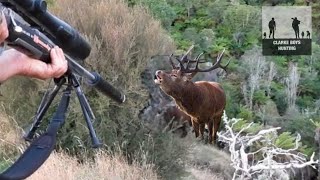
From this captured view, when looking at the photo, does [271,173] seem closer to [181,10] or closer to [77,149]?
[77,149]

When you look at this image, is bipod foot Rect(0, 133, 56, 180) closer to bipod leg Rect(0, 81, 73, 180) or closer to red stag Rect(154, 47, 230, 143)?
bipod leg Rect(0, 81, 73, 180)

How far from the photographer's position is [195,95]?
4258mm


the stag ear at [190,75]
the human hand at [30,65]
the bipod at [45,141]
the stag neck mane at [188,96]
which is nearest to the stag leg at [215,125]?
the stag neck mane at [188,96]

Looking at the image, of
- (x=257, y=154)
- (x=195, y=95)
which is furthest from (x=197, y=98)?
(x=257, y=154)

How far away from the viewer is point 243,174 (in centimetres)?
420

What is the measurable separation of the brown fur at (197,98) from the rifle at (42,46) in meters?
3.21

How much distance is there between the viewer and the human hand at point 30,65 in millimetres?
623

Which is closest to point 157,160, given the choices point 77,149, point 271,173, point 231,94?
point 77,149

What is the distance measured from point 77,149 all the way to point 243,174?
1.17 meters

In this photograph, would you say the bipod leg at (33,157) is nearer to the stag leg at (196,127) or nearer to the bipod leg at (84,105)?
the bipod leg at (84,105)

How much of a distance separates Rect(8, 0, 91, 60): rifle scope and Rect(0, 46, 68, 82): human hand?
22mm

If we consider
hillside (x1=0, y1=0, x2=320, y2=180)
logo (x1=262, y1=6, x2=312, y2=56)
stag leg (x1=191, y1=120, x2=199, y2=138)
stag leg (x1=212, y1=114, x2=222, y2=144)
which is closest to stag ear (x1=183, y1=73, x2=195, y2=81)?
hillside (x1=0, y1=0, x2=320, y2=180)

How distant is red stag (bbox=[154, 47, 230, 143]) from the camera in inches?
161

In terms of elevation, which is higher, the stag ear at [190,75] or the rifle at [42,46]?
the rifle at [42,46]
